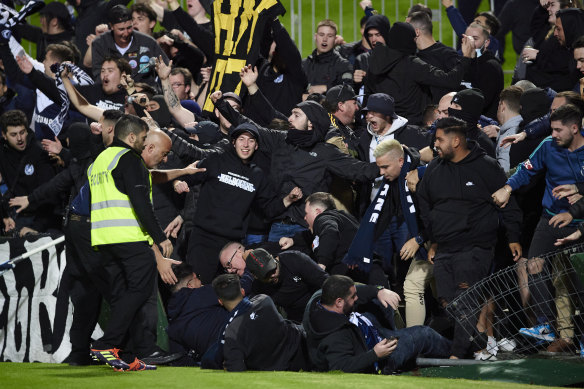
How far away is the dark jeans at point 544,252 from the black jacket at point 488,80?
2660 millimetres

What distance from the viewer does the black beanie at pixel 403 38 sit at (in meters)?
10.4

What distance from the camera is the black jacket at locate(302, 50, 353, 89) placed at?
12.0m

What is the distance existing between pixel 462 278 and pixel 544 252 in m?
0.70

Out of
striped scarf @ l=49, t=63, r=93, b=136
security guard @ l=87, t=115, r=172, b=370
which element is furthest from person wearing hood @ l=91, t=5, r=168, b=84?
security guard @ l=87, t=115, r=172, b=370

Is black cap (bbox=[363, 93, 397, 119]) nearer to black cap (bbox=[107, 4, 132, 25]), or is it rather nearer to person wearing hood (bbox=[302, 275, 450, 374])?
person wearing hood (bbox=[302, 275, 450, 374])

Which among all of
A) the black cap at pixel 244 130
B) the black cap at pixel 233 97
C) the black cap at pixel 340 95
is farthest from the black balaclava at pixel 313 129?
the black cap at pixel 233 97

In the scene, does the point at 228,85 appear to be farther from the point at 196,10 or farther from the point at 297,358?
the point at 297,358

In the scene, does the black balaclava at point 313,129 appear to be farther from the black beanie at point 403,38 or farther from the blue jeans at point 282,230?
the black beanie at point 403,38

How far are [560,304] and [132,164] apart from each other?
11.3ft

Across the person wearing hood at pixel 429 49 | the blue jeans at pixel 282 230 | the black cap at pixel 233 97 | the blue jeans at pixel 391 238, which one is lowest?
the blue jeans at pixel 391 238

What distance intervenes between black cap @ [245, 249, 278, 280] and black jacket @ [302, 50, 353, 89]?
161 inches

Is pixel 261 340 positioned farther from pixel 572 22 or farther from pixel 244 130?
pixel 572 22

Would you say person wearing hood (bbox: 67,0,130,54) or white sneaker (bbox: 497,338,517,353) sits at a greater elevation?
person wearing hood (bbox: 67,0,130,54)

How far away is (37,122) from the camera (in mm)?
11828
